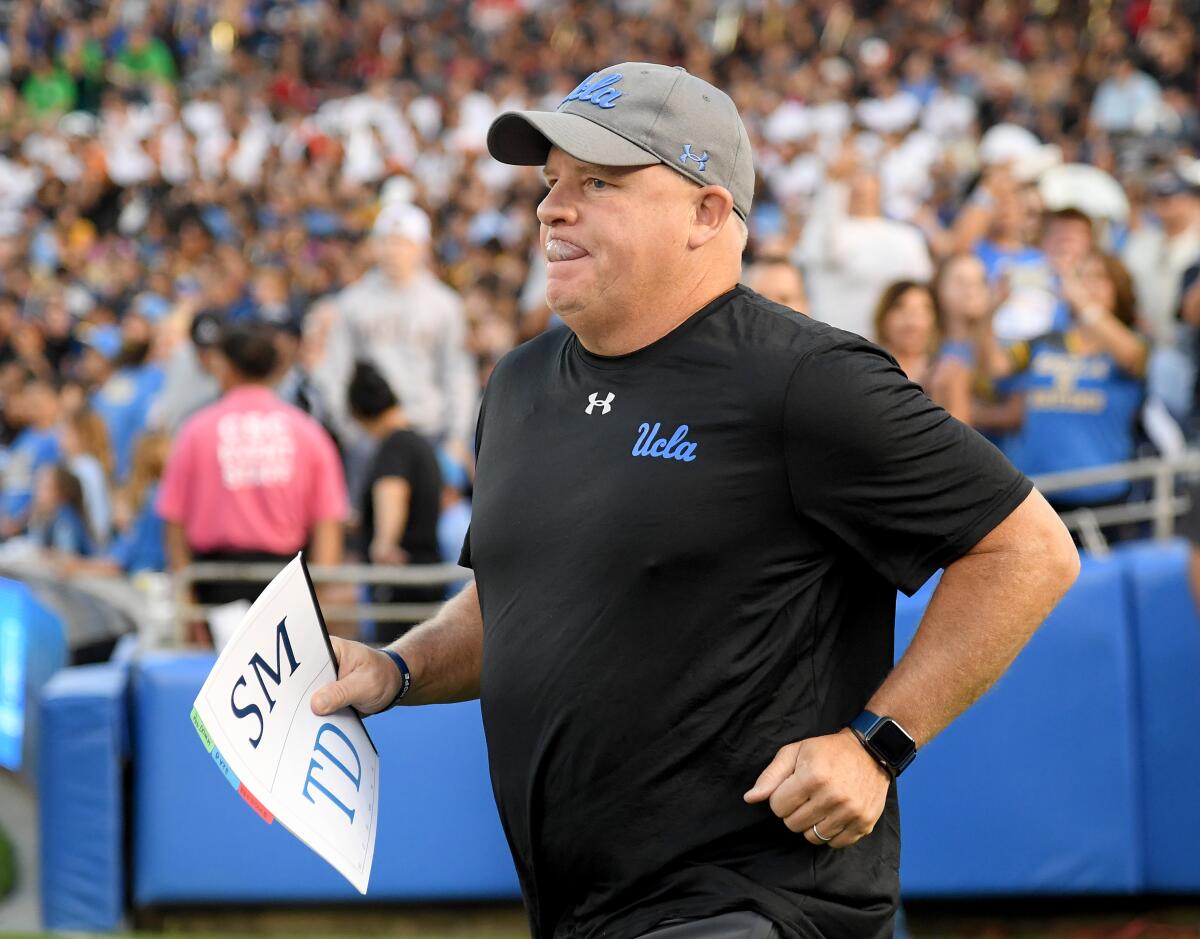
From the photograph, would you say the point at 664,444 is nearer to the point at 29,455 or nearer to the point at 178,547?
the point at 178,547

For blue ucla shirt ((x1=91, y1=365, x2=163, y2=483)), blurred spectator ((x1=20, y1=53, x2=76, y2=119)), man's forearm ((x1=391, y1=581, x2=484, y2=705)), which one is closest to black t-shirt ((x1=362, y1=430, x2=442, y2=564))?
blue ucla shirt ((x1=91, y1=365, x2=163, y2=483))

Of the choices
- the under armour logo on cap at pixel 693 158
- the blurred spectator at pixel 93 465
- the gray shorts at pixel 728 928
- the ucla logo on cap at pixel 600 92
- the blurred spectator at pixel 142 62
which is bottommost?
the blurred spectator at pixel 93 465

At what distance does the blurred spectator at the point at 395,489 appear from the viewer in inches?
293

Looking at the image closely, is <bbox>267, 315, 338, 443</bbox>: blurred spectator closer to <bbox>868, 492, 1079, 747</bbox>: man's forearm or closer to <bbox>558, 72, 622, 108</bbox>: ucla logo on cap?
<bbox>558, 72, 622, 108</bbox>: ucla logo on cap

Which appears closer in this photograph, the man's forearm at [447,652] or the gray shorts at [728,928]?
the gray shorts at [728,928]

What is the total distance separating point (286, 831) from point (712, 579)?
4150 millimetres

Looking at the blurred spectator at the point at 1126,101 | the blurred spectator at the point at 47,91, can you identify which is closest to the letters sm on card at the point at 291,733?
the blurred spectator at the point at 1126,101

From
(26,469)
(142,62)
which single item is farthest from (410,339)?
(142,62)

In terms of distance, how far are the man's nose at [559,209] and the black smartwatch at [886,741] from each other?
0.90m

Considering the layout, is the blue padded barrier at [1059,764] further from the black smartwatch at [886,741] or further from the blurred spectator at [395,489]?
the black smartwatch at [886,741]

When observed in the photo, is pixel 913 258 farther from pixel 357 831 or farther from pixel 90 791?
pixel 357 831

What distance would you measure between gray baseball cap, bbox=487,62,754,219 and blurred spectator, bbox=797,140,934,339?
625cm

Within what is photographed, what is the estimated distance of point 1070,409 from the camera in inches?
284

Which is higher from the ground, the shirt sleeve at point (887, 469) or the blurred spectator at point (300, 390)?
the shirt sleeve at point (887, 469)
